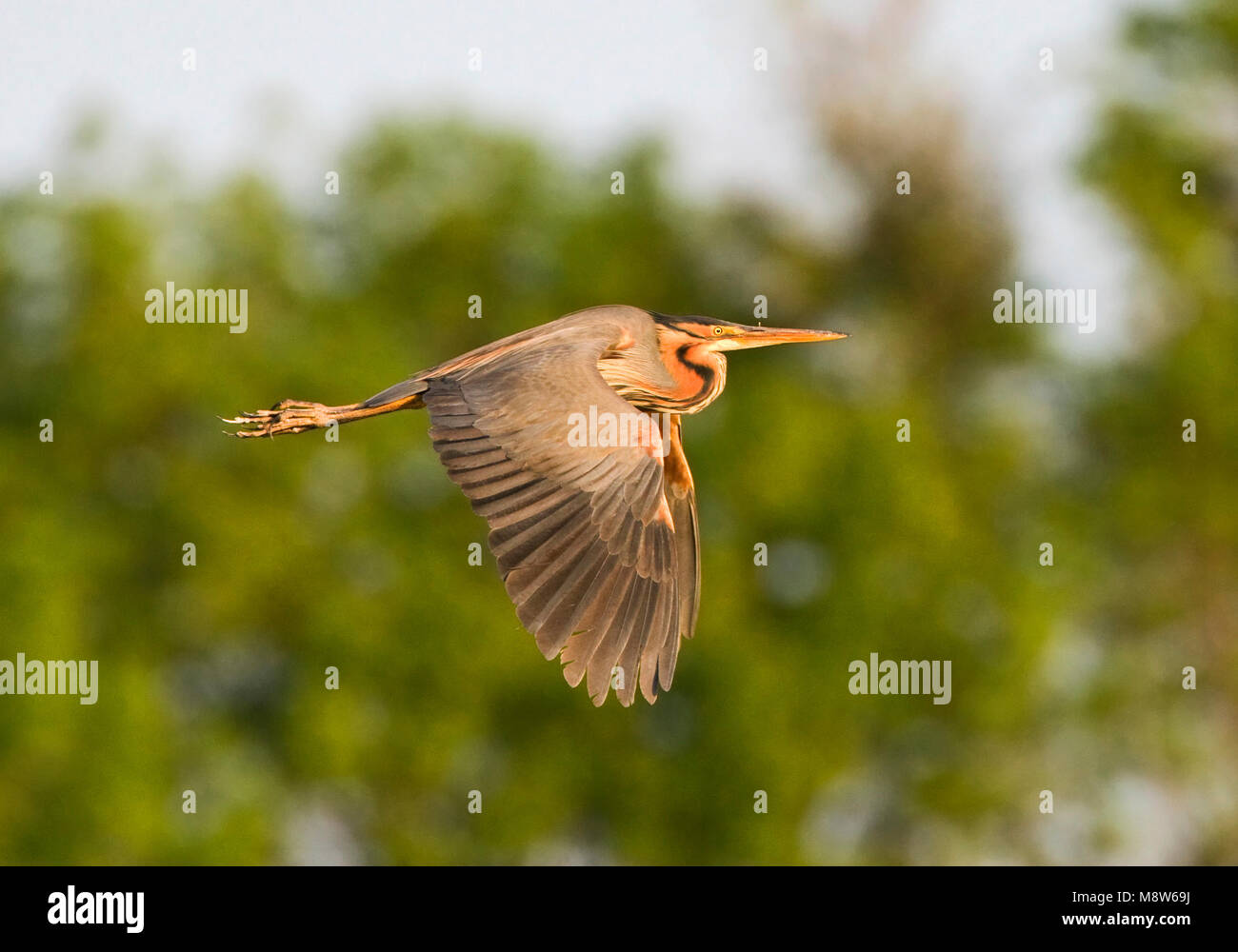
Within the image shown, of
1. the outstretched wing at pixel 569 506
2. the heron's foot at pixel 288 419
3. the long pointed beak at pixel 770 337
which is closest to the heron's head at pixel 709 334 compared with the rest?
the long pointed beak at pixel 770 337

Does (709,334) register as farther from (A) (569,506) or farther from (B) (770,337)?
(A) (569,506)

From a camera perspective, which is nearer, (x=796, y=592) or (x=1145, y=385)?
(x=796, y=592)

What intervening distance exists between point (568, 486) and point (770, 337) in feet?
2.69

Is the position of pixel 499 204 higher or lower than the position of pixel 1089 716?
higher

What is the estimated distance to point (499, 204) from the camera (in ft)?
75.7

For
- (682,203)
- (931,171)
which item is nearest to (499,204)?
(682,203)

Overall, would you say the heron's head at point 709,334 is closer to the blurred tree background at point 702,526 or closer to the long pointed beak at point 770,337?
the long pointed beak at point 770,337

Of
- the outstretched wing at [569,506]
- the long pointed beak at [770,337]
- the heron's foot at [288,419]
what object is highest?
the long pointed beak at [770,337]

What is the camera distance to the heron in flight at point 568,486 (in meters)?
5.64

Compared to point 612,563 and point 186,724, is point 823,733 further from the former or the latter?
point 612,563

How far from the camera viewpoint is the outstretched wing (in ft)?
18.5

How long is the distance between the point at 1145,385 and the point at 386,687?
8.59 metres
